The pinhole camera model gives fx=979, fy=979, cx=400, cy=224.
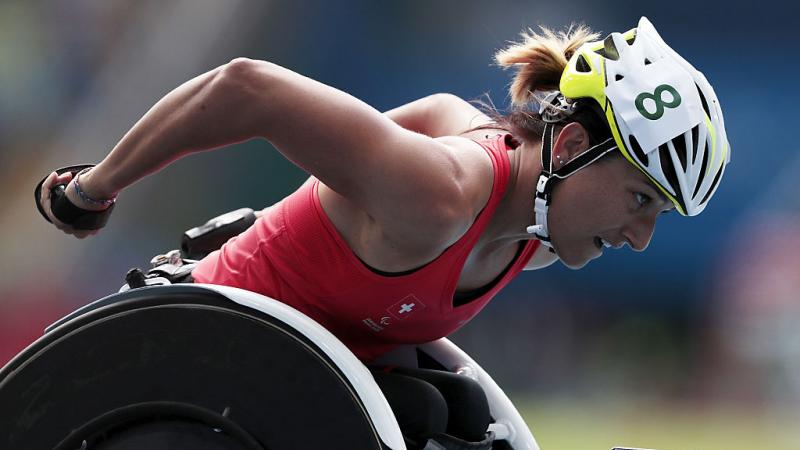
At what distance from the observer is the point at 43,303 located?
4145mm

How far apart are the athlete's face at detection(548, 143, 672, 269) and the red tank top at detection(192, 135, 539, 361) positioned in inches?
4.6

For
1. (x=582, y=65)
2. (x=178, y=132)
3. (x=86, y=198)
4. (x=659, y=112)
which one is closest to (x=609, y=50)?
(x=582, y=65)

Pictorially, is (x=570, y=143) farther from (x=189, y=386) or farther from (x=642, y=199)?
(x=189, y=386)

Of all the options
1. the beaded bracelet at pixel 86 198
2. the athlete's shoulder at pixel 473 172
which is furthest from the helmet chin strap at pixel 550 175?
the beaded bracelet at pixel 86 198

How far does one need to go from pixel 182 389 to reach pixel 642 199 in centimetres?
85

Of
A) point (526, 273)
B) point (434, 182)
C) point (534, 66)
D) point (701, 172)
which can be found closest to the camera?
point (434, 182)

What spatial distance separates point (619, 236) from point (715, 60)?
2.83 m

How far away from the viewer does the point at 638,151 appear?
64.2 inches

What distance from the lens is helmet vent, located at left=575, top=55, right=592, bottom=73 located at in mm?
1718

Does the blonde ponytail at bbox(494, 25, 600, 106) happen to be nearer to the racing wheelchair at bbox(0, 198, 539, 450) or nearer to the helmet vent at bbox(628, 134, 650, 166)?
the helmet vent at bbox(628, 134, 650, 166)

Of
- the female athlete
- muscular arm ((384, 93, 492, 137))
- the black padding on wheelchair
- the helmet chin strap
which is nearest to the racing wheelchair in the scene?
the black padding on wheelchair

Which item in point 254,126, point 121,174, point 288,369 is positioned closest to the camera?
point 288,369

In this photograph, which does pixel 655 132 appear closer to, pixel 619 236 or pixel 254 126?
pixel 619 236

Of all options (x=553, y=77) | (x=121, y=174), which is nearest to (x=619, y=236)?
(x=553, y=77)
